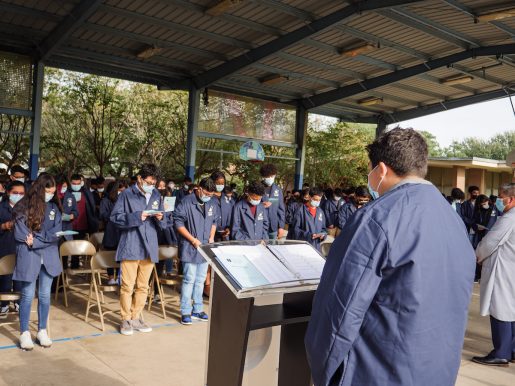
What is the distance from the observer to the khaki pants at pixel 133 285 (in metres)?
5.36

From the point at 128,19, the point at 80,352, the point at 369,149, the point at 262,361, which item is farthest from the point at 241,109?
the point at 369,149

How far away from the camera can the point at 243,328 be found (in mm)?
2807

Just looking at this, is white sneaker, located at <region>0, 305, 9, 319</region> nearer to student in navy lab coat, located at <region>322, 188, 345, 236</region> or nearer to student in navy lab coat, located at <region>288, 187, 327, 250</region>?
student in navy lab coat, located at <region>288, 187, 327, 250</region>

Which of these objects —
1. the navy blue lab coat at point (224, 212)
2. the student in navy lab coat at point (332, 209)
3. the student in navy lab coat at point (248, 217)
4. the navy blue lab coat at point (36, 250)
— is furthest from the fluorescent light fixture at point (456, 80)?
the navy blue lab coat at point (36, 250)

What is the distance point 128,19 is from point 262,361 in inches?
325

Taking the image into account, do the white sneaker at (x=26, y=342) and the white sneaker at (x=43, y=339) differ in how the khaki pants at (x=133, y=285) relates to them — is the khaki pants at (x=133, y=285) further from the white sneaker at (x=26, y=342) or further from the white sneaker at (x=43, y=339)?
the white sneaker at (x=26, y=342)

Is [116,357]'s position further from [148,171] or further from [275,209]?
[275,209]

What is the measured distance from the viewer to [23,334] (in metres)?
4.72

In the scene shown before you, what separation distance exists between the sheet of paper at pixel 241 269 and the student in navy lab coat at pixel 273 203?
4.83 m

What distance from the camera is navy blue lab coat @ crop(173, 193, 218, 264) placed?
5848 mm

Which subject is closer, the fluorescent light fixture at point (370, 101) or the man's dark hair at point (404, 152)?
the man's dark hair at point (404, 152)

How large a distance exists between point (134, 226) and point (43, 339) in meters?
1.37

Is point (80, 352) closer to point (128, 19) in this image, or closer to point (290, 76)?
point (128, 19)

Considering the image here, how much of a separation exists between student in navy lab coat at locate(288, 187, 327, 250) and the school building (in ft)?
50.8
